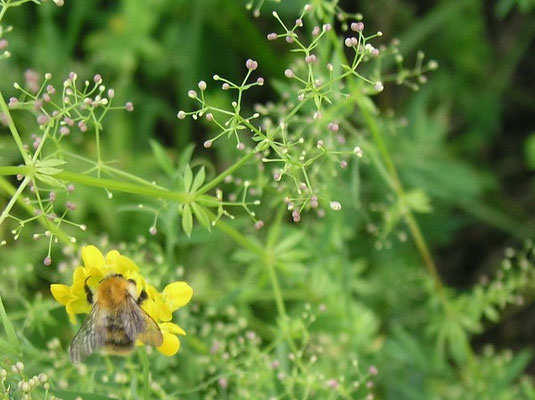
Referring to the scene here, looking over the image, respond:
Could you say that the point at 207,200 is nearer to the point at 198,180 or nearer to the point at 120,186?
the point at 198,180

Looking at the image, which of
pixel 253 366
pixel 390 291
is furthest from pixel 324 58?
pixel 390 291

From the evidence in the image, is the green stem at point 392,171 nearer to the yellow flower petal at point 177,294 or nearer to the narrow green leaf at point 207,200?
the narrow green leaf at point 207,200

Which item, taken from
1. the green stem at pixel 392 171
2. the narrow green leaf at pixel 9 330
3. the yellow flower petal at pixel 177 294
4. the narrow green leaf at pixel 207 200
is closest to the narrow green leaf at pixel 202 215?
the narrow green leaf at pixel 207 200

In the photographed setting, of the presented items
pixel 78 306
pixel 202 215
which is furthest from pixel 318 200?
pixel 78 306

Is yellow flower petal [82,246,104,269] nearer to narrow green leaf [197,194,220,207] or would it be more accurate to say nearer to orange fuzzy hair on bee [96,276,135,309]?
orange fuzzy hair on bee [96,276,135,309]

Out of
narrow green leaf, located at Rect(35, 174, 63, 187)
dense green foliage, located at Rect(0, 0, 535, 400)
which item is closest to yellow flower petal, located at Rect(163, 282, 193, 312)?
narrow green leaf, located at Rect(35, 174, 63, 187)

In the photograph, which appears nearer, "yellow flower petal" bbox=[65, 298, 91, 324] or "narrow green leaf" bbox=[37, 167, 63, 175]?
"narrow green leaf" bbox=[37, 167, 63, 175]
